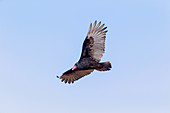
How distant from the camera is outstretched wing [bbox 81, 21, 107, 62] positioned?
14.2 m

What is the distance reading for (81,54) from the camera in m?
14.4

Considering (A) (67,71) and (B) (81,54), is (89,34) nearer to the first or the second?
(B) (81,54)

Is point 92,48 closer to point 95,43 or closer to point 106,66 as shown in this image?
point 95,43

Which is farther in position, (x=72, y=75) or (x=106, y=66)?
(x=72, y=75)

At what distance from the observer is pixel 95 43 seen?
14.2 metres

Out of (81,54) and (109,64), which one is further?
(81,54)

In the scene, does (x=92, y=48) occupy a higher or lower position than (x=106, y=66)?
higher

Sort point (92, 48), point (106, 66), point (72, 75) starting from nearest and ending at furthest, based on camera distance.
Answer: point (106, 66)
point (92, 48)
point (72, 75)

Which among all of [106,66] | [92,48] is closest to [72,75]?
[92,48]

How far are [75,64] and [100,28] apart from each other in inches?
74.1

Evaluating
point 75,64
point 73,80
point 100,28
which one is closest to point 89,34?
point 100,28

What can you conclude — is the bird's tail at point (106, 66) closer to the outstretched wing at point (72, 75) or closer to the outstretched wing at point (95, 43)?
the outstretched wing at point (95, 43)

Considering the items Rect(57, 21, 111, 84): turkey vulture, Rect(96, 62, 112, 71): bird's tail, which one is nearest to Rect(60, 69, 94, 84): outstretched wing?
Rect(57, 21, 111, 84): turkey vulture

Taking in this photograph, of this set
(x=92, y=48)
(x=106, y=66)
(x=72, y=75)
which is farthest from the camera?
(x=72, y=75)
